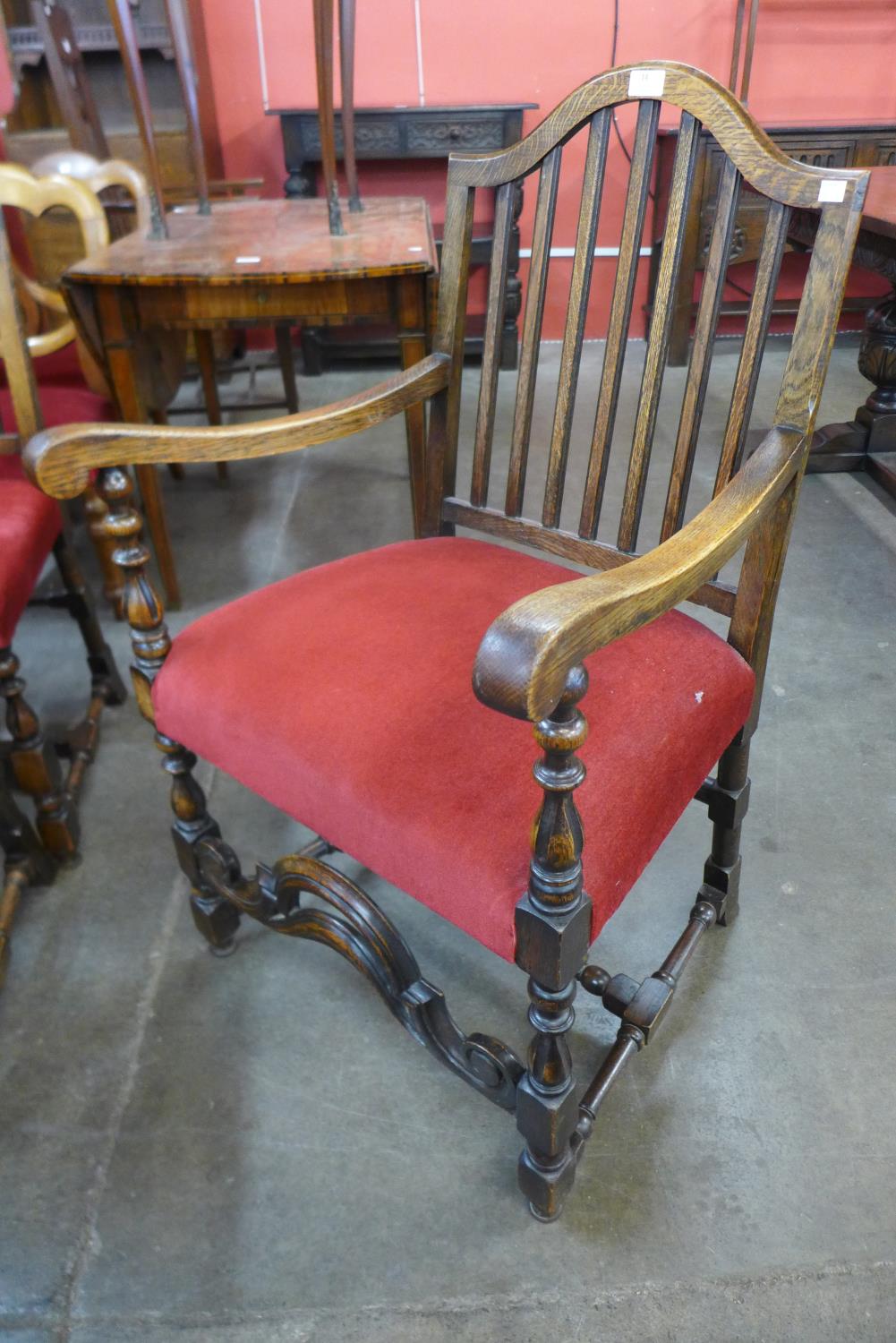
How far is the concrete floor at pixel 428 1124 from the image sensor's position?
3.11 ft

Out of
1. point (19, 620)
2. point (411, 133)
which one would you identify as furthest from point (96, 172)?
point (411, 133)

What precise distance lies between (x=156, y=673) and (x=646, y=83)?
2.72ft

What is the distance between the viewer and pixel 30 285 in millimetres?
2195

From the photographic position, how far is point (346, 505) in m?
2.69

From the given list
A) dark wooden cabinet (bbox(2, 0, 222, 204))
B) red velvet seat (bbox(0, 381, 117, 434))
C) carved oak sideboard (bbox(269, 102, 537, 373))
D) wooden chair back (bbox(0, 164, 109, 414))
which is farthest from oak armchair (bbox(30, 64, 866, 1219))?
dark wooden cabinet (bbox(2, 0, 222, 204))

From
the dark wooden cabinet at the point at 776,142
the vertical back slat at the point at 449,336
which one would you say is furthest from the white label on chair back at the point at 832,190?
the dark wooden cabinet at the point at 776,142

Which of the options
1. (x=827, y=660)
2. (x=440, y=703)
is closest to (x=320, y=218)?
(x=827, y=660)

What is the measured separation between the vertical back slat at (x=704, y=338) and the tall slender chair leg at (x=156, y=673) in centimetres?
57

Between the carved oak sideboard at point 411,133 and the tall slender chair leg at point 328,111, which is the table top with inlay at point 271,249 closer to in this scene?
the tall slender chair leg at point 328,111

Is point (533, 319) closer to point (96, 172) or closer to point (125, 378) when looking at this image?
point (125, 378)

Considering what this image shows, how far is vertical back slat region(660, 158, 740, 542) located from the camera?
0.93 metres

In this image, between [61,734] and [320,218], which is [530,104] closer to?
[320,218]

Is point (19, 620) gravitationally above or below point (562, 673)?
below

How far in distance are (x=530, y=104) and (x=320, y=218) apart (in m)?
1.53
